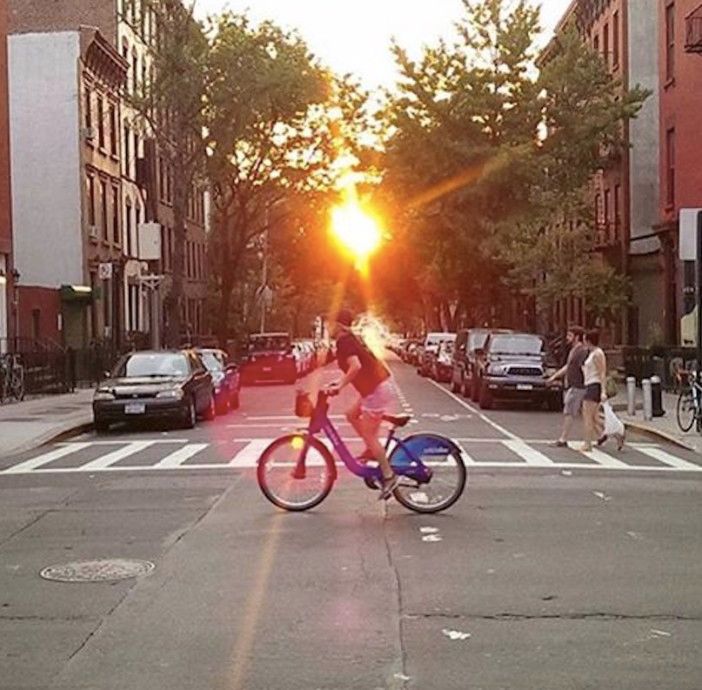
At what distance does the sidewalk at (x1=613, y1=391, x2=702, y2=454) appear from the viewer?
64.3 ft

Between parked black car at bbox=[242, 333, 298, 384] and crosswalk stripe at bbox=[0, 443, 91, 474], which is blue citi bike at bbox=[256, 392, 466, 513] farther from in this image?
parked black car at bbox=[242, 333, 298, 384]

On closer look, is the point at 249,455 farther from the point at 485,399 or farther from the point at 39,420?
the point at 485,399

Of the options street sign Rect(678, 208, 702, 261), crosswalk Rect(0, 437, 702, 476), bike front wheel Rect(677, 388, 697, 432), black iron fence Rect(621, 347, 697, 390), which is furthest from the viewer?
black iron fence Rect(621, 347, 697, 390)

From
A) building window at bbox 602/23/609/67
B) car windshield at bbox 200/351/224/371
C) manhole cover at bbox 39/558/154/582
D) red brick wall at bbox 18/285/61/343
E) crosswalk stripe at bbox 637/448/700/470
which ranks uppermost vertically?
building window at bbox 602/23/609/67

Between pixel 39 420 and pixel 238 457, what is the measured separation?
8704mm

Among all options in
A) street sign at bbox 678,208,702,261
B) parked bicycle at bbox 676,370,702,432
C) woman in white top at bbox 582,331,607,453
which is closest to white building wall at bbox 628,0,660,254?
Result: parked bicycle at bbox 676,370,702,432

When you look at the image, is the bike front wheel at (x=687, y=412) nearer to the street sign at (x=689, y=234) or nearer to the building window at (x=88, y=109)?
the street sign at (x=689, y=234)

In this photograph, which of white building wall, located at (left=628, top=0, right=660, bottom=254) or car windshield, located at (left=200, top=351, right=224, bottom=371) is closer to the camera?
car windshield, located at (left=200, top=351, right=224, bottom=371)

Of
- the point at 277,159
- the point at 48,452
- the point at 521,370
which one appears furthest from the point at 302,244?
the point at 48,452

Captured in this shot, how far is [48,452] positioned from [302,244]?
48503mm

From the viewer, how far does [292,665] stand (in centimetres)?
653

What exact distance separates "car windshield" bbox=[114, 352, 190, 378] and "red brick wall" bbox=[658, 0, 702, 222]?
1656 centimetres

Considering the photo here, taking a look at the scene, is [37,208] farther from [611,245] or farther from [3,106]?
[611,245]

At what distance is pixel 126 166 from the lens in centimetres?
5312
